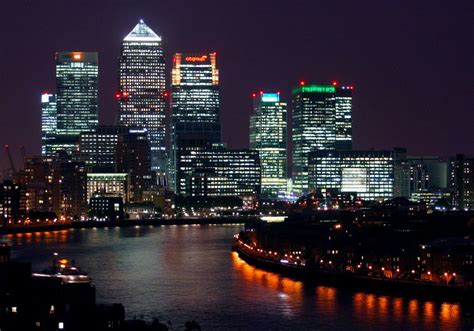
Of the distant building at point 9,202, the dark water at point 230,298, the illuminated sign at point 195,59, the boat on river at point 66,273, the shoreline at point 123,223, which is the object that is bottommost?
the shoreline at point 123,223

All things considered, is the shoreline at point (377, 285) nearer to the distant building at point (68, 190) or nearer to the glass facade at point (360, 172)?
the distant building at point (68, 190)

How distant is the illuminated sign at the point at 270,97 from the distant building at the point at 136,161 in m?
26.1

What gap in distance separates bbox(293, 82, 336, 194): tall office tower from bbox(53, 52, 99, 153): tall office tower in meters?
26.1

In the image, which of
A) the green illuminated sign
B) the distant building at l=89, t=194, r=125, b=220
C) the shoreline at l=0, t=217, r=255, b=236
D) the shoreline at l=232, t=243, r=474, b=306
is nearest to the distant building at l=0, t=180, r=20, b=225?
the shoreline at l=0, t=217, r=255, b=236

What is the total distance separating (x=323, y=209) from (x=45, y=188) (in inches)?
1126

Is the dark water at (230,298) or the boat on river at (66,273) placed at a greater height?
the boat on river at (66,273)

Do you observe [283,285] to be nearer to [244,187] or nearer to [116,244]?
[116,244]

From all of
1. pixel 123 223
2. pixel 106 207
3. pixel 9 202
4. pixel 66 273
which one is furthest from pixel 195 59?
pixel 66 273

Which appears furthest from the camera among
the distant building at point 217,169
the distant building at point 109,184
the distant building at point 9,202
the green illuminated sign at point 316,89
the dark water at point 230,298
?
the green illuminated sign at point 316,89

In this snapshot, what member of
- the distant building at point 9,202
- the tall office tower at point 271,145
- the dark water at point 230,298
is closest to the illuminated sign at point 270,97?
the tall office tower at point 271,145

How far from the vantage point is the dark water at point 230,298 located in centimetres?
3225

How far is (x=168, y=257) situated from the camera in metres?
55.1

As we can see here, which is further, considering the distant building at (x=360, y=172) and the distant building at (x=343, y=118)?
the distant building at (x=343, y=118)

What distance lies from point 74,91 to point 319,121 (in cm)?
3145
